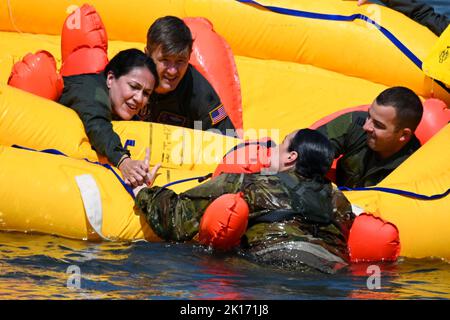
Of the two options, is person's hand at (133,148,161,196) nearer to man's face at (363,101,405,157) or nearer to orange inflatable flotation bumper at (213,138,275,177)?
orange inflatable flotation bumper at (213,138,275,177)

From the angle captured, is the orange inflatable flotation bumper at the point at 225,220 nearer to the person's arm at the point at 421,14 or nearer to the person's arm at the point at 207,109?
the person's arm at the point at 207,109

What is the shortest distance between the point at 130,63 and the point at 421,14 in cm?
233

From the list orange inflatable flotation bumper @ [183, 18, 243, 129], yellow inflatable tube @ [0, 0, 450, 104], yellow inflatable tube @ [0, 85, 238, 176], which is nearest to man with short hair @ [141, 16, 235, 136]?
orange inflatable flotation bumper @ [183, 18, 243, 129]

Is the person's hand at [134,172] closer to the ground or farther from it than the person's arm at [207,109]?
closer to the ground

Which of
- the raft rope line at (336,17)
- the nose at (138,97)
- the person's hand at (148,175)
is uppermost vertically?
the raft rope line at (336,17)

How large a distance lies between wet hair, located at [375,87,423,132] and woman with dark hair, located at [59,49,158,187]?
3.93 feet

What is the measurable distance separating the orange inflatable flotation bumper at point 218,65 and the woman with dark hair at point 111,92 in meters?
0.61

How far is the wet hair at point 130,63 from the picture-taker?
18.0 ft

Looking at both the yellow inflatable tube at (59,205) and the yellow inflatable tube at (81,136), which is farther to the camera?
the yellow inflatable tube at (81,136)

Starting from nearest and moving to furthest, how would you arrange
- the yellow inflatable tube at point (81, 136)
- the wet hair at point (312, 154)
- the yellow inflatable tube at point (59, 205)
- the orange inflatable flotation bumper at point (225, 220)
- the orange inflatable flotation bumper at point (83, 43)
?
the orange inflatable flotation bumper at point (225, 220) → the wet hair at point (312, 154) → the yellow inflatable tube at point (59, 205) → the yellow inflatable tube at point (81, 136) → the orange inflatable flotation bumper at point (83, 43)

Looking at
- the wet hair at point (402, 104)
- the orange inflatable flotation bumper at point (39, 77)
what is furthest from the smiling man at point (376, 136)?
the orange inflatable flotation bumper at point (39, 77)

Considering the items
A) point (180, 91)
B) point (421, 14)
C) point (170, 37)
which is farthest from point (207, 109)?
point (421, 14)
